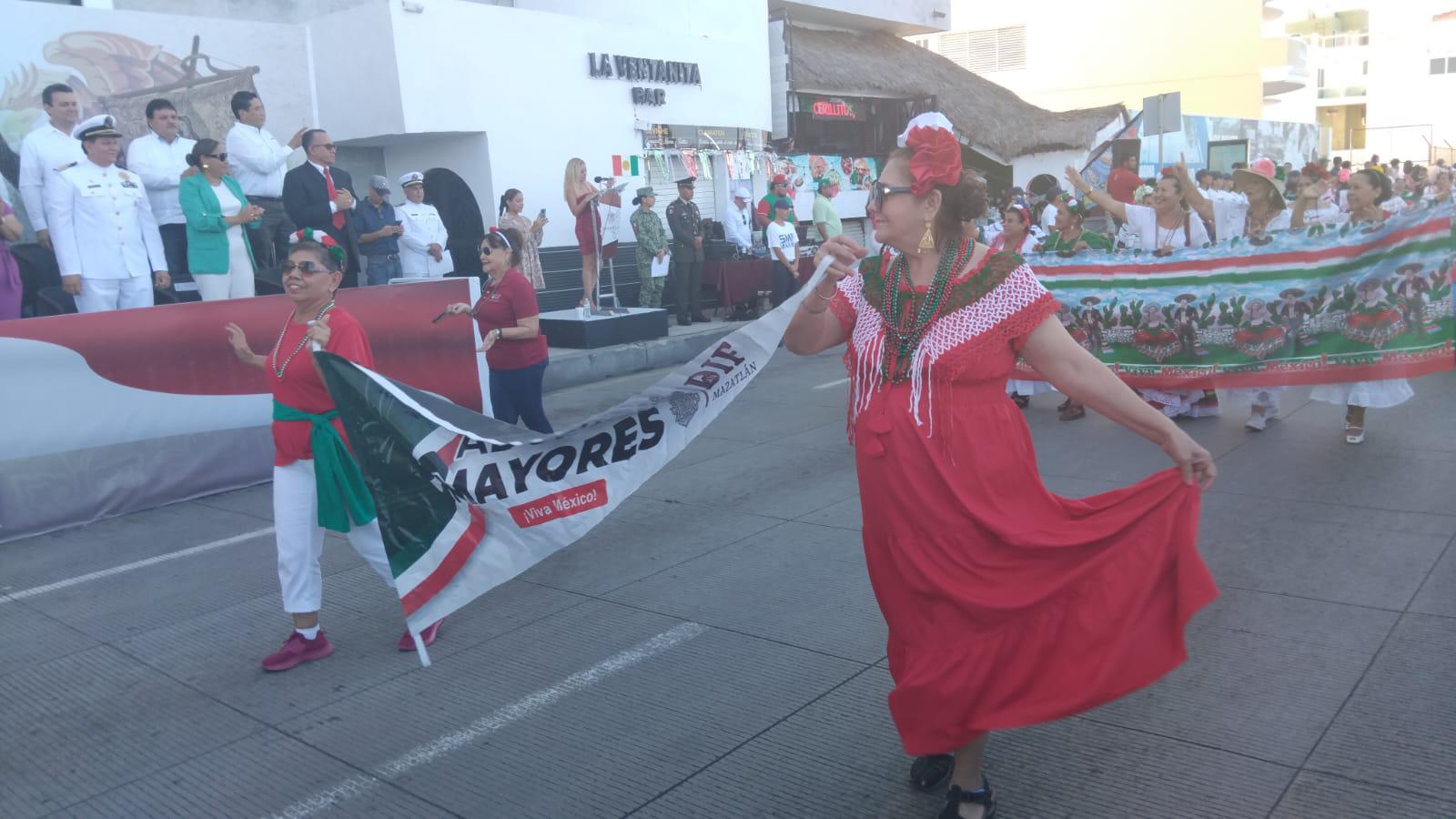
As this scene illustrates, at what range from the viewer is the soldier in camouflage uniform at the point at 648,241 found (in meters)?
15.5

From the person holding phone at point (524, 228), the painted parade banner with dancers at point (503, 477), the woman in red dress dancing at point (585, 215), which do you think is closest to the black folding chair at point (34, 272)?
the person holding phone at point (524, 228)

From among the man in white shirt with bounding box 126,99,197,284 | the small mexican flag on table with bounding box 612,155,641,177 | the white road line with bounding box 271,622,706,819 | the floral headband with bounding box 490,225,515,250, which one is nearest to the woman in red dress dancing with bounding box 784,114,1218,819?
the white road line with bounding box 271,622,706,819

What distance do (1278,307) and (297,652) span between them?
6.56m

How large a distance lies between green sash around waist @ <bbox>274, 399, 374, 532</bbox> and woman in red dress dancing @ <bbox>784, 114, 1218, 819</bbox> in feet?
8.18

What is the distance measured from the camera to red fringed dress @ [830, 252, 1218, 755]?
3.03 metres

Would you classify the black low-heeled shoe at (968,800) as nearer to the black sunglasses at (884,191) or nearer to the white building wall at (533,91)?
the black sunglasses at (884,191)

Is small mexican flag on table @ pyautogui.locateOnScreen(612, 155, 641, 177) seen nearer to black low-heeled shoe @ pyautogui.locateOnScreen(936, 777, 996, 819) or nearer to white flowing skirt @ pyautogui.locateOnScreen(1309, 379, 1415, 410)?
white flowing skirt @ pyautogui.locateOnScreen(1309, 379, 1415, 410)

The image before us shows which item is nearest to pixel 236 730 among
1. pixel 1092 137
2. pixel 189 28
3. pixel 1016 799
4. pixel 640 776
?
pixel 640 776

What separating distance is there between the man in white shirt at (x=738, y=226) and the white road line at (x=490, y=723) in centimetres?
1261

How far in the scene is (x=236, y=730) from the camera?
4.16 m

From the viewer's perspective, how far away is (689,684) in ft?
14.1

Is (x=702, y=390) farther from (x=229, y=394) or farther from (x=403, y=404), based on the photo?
(x=229, y=394)

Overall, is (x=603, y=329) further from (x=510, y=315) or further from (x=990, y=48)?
(x=990, y=48)

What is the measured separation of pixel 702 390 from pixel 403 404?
121 cm
